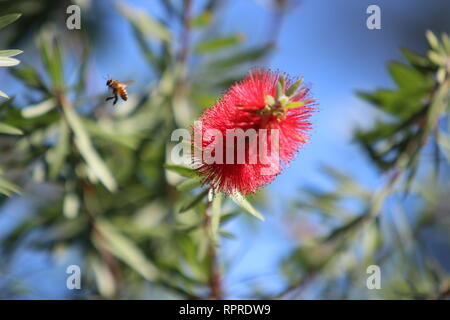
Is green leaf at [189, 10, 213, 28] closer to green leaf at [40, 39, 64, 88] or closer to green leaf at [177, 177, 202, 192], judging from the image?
green leaf at [40, 39, 64, 88]

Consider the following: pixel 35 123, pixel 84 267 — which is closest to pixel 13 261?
pixel 84 267

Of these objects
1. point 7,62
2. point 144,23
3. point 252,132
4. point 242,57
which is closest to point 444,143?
point 242,57

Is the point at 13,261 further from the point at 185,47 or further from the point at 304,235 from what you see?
the point at 304,235

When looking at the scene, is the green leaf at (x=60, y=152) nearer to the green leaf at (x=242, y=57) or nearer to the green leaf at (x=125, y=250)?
the green leaf at (x=125, y=250)

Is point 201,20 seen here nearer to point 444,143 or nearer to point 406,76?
point 406,76

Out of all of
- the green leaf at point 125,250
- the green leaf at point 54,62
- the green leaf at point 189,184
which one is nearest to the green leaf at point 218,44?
the green leaf at point 54,62
